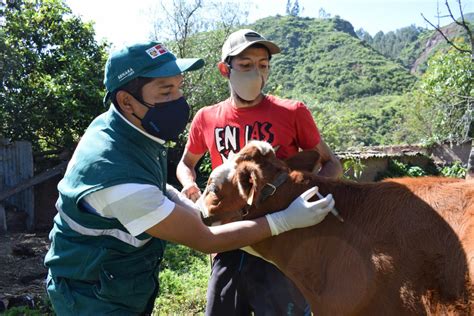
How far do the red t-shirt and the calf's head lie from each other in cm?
24

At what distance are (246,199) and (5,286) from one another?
6.16m

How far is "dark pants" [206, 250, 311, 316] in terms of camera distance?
3.45m

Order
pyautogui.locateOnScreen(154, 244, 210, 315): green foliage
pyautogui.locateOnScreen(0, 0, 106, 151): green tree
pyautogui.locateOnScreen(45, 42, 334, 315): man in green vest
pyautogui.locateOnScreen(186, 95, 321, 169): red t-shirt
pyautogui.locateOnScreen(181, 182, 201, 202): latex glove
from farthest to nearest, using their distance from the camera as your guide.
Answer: pyautogui.locateOnScreen(0, 0, 106, 151): green tree < pyautogui.locateOnScreen(154, 244, 210, 315): green foliage < pyautogui.locateOnScreen(181, 182, 201, 202): latex glove < pyautogui.locateOnScreen(186, 95, 321, 169): red t-shirt < pyautogui.locateOnScreen(45, 42, 334, 315): man in green vest

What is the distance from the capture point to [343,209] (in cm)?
320

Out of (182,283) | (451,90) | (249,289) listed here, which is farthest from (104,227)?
(451,90)

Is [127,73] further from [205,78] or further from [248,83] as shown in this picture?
[205,78]

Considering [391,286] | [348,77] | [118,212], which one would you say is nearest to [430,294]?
[391,286]

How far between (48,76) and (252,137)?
433 inches

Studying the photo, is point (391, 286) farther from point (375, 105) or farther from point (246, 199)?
point (375, 105)

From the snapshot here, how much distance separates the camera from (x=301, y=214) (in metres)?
3.00

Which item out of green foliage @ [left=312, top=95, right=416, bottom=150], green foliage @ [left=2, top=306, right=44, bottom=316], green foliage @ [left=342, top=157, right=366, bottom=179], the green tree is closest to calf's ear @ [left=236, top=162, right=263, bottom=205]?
green foliage @ [left=2, top=306, right=44, bottom=316]

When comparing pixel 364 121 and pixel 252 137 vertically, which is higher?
pixel 252 137

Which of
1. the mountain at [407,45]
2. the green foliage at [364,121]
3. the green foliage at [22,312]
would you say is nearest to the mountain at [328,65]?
the green foliage at [364,121]

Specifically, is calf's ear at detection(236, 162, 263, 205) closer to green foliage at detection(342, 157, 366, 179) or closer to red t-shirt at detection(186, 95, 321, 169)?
red t-shirt at detection(186, 95, 321, 169)
